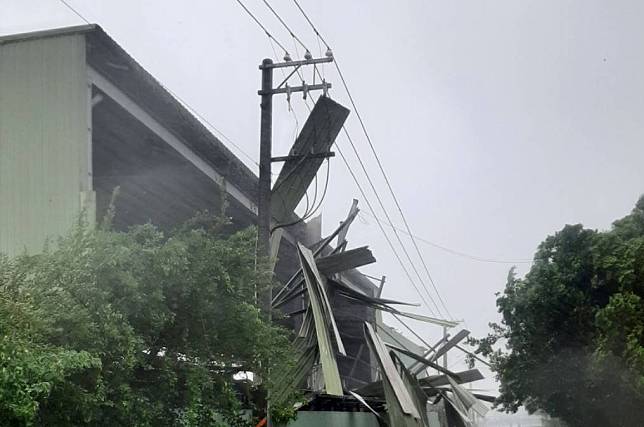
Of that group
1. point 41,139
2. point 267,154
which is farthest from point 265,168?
point 41,139

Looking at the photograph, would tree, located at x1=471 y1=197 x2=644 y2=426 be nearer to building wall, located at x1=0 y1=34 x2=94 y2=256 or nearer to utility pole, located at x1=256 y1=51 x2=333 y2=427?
utility pole, located at x1=256 y1=51 x2=333 y2=427

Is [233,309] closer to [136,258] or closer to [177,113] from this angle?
[136,258]

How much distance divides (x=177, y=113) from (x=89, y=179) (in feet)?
8.69

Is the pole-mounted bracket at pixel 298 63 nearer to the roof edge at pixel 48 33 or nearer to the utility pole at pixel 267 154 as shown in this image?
the utility pole at pixel 267 154

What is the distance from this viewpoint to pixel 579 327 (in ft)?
70.1

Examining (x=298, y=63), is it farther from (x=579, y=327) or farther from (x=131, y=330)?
(x=579, y=327)

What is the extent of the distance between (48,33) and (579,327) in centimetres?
1505

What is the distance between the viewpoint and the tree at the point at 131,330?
6.45 m

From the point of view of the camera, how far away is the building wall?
11.8 metres

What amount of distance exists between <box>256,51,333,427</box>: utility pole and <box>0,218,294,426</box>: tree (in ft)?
4.41

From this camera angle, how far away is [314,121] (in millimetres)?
14750

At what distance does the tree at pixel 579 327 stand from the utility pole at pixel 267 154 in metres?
9.27

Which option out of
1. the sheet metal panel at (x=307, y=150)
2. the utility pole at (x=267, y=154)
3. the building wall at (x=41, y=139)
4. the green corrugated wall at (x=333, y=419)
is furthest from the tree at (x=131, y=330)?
the green corrugated wall at (x=333, y=419)

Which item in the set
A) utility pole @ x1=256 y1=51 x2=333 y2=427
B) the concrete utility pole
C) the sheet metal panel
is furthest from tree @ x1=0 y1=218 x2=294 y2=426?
the sheet metal panel
